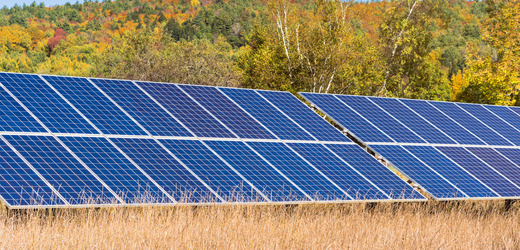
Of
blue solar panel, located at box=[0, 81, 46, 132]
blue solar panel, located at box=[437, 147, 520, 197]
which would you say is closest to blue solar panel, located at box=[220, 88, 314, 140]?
blue solar panel, located at box=[437, 147, 520, 197]

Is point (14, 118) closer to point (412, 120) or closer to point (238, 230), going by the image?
point (238, 230)

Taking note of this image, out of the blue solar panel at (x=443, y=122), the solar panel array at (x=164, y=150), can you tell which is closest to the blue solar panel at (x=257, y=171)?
the solar panel array at (x=164, y=150)

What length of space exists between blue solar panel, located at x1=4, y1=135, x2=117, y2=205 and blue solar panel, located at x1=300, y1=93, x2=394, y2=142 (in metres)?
9.62

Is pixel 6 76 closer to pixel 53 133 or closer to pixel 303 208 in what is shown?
pixel 53 133

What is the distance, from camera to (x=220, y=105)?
19.5m

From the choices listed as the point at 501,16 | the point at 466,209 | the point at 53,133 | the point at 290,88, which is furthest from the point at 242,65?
the point at 53,133

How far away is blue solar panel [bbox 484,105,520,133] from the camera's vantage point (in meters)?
25.6

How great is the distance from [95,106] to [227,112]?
13.7ft

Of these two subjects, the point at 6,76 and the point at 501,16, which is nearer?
the point at 6,76

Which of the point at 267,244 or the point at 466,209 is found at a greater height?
the point at 267,244

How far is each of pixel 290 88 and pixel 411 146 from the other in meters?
26.7

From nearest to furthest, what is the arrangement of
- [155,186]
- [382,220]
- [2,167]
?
1. [2,167]
2. [155,186]
3. [382,220]

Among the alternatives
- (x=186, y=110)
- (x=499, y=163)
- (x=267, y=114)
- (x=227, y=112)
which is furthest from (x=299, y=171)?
(x=499, y=163)

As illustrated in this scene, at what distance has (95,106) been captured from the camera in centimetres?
1659
